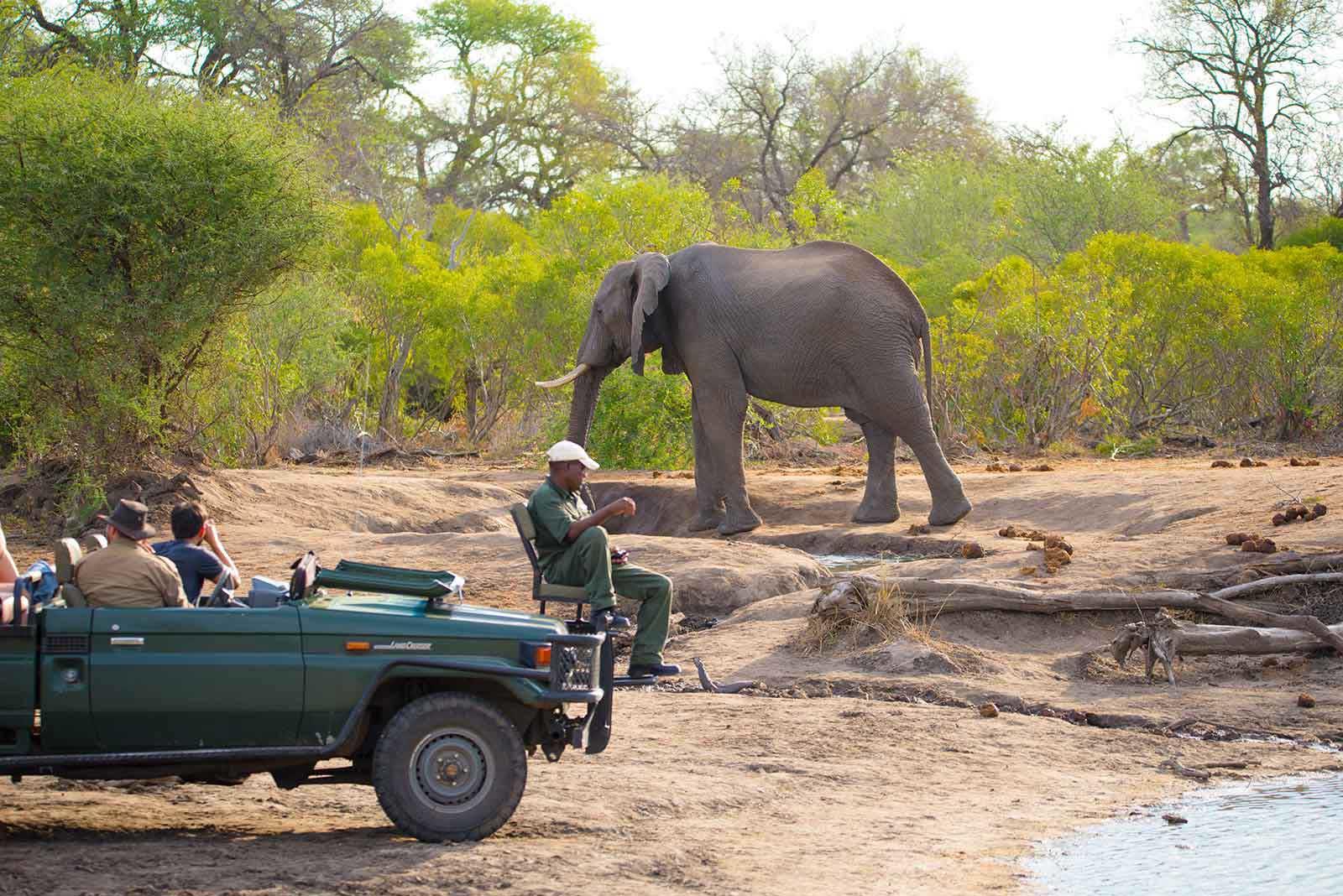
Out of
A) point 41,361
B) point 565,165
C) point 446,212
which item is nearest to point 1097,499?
point 41,361

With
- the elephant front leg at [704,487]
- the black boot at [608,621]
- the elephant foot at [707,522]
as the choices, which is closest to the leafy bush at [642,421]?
the elephant front leg at [704,487]

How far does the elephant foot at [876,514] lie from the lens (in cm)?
1731

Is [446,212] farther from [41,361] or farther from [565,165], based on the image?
[41,361]

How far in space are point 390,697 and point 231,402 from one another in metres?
14.7

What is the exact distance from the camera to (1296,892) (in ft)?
23.3

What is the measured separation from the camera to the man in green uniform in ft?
26.4

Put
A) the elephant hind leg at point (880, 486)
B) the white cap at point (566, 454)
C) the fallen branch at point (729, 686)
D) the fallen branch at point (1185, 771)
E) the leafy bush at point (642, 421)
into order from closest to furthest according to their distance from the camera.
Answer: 1. the white cap at point (566, 454)
2. the fallen branch at point (1185, 771)
3. the fallen branch at point (729, 686)
4. the elephant hind leg at point (880, 486)
5. the leafy bush at point (642, 421)

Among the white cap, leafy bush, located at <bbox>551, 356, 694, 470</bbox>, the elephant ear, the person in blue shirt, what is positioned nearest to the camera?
the person in blue shirt

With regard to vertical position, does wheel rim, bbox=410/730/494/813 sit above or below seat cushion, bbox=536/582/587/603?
below

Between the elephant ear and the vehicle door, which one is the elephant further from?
the vehicle door

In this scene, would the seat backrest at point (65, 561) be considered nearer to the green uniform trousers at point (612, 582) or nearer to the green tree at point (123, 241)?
the green uniform trousers at point (612, 582)

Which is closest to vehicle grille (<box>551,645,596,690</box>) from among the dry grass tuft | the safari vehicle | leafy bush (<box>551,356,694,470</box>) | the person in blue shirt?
the safari vehicle

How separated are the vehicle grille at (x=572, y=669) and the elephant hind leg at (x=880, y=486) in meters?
10.7

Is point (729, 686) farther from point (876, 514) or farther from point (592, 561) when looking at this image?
point (876, 514)
